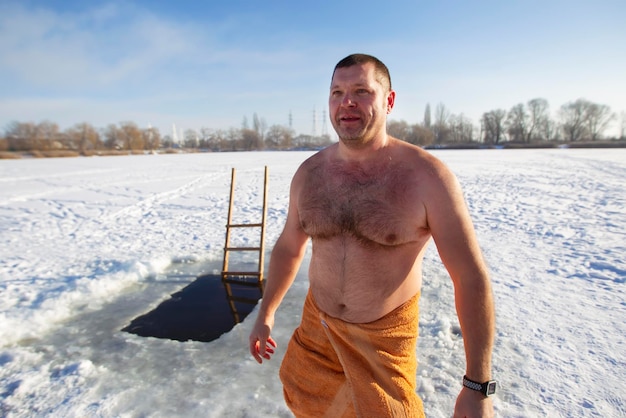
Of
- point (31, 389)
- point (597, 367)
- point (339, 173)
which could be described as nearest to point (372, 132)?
point (339, 173)

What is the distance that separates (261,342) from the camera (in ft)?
6.23

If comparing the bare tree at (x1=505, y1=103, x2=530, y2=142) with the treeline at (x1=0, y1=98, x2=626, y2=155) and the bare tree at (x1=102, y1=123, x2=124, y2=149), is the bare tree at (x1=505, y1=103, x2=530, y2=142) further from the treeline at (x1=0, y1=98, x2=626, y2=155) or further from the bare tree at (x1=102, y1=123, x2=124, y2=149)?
the bare tree at (x1=102, y1=123, x2=124, y2=149)

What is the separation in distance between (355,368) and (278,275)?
0.71 metres

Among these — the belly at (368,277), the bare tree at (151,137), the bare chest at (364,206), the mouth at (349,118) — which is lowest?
the belly at (368,277)

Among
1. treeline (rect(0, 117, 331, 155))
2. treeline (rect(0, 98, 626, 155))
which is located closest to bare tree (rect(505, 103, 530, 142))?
treeline (rect(0, 98, 626, 155))

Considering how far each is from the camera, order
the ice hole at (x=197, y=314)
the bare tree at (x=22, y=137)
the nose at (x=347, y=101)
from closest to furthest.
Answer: the nose at (x=347, y=101), the ice hole at (x=197, y=314), the bare tree at (x=22, y=137)

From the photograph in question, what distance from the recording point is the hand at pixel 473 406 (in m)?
1.19

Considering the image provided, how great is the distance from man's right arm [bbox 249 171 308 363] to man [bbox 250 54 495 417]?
15 centimetres

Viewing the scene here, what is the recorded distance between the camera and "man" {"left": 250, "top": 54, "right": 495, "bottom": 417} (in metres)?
1.27

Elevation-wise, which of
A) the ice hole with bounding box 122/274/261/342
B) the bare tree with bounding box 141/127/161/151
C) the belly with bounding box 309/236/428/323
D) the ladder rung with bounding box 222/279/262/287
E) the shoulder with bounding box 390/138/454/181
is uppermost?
the bare tree with bounding box 141/127/161/151

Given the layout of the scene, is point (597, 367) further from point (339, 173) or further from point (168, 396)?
point (168, 396)

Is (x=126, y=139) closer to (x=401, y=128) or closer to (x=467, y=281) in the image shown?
(x=401, y=128)

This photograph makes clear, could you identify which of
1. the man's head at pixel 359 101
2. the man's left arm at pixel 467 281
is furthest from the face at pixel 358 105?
the man's left arm at pixel 467 281

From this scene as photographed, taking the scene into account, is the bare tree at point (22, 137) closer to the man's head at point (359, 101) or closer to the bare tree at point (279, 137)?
the bare tree at point (279, 137)
